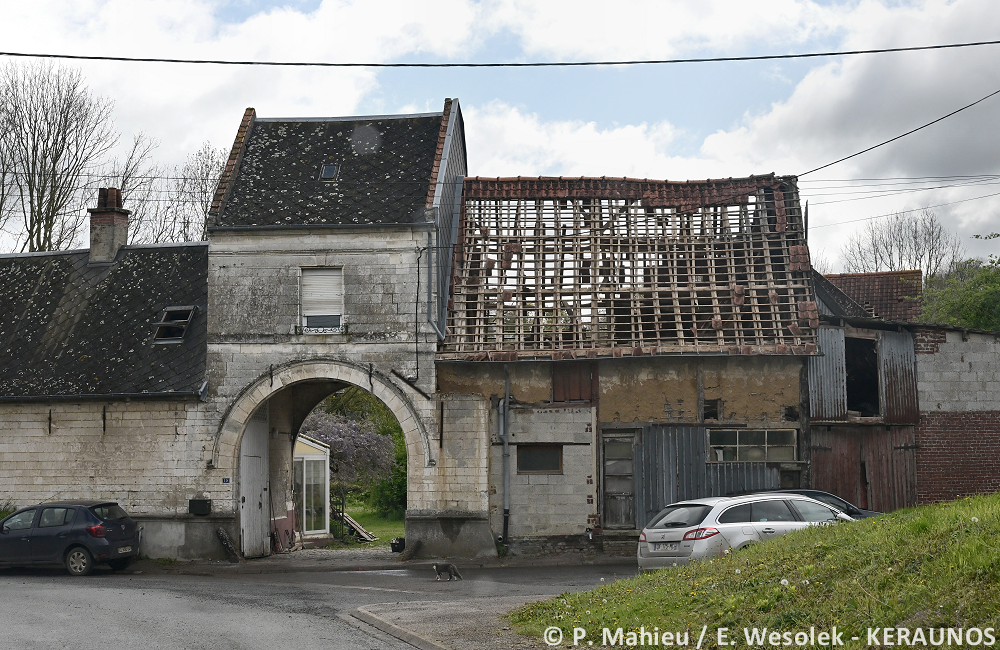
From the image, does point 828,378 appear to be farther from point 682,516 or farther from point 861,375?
point 682,516

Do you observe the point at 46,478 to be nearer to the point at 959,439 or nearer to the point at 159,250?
the point at 159,250

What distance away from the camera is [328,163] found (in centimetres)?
2394

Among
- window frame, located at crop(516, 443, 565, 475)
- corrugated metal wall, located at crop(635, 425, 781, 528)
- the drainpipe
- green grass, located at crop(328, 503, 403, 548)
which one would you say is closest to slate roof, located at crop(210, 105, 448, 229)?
the drainpipe

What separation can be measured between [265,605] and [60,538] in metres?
6.83

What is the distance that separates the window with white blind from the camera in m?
21.8

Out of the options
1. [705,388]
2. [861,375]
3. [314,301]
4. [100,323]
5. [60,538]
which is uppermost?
Result: [314,301]

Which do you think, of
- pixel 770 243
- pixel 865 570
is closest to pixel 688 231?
pixel 770 243

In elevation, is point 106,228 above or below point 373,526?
above

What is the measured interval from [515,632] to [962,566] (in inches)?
182

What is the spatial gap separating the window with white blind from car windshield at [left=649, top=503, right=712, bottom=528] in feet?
30.4

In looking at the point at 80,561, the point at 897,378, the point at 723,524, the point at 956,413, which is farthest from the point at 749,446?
the point at 80,561

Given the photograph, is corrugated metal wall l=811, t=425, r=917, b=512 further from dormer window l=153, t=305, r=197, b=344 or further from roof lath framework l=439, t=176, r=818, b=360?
dormer window l=153, t=305, r=197, b=344

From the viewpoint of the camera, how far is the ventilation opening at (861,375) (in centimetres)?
2297

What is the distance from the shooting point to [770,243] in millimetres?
23266
